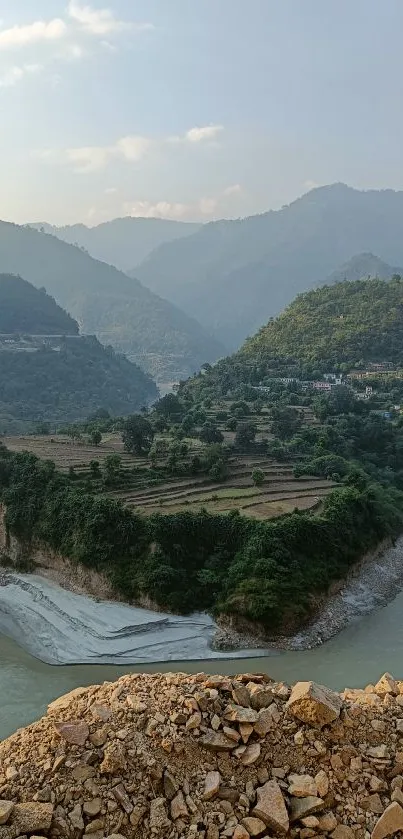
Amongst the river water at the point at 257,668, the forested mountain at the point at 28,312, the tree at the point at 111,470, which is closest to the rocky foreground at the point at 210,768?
the river water at the point at 257,668

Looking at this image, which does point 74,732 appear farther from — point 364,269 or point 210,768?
point 364,269

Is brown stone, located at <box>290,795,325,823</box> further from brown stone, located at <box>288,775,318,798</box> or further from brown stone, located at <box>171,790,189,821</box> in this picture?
brown stone, located at <box>171,790,189,821</box>

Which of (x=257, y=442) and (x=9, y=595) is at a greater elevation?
(x=257, y=442)

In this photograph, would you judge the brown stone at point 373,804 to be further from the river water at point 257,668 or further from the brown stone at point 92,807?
the river water at point 257,668

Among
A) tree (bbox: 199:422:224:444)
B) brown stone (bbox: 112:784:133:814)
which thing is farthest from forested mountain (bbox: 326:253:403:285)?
brown stone (bbox: 112:784:133:814)

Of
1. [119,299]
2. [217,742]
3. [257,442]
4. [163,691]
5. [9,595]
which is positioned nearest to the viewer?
[217,742]

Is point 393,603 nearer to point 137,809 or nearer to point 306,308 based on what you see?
point 137,809

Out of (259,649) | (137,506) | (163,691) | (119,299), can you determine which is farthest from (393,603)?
(119,299)
